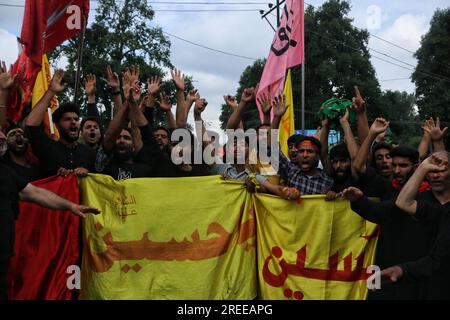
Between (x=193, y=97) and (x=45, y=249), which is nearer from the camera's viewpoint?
(x=45, y=249)

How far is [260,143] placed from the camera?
16.1 ft

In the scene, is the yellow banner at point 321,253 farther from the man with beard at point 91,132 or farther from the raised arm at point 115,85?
the raised arm at point 115,85

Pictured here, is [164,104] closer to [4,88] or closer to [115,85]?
[115,85]

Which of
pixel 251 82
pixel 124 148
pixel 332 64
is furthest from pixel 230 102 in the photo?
pixel 251 82

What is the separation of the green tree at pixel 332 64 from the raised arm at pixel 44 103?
33903 mm

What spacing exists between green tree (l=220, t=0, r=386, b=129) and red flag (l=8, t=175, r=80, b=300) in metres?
34.2

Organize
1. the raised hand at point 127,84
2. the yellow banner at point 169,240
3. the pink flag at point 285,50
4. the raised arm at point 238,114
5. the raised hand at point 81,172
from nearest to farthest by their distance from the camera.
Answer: the yellow banner at point 169,240 → the raised hand at point 81,172 → the raised hand at point 127,84 → the raised arm at point 238,114 → the pink flag at point 285,50

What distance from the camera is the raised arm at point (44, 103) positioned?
4.27 metres

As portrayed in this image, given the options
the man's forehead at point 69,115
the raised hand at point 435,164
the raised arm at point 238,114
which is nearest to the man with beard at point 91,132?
the man's forehead at point 69,115

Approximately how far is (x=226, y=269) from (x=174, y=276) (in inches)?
17.9

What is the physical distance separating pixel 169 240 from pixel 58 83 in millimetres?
1753

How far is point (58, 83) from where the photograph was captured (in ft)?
15.2
